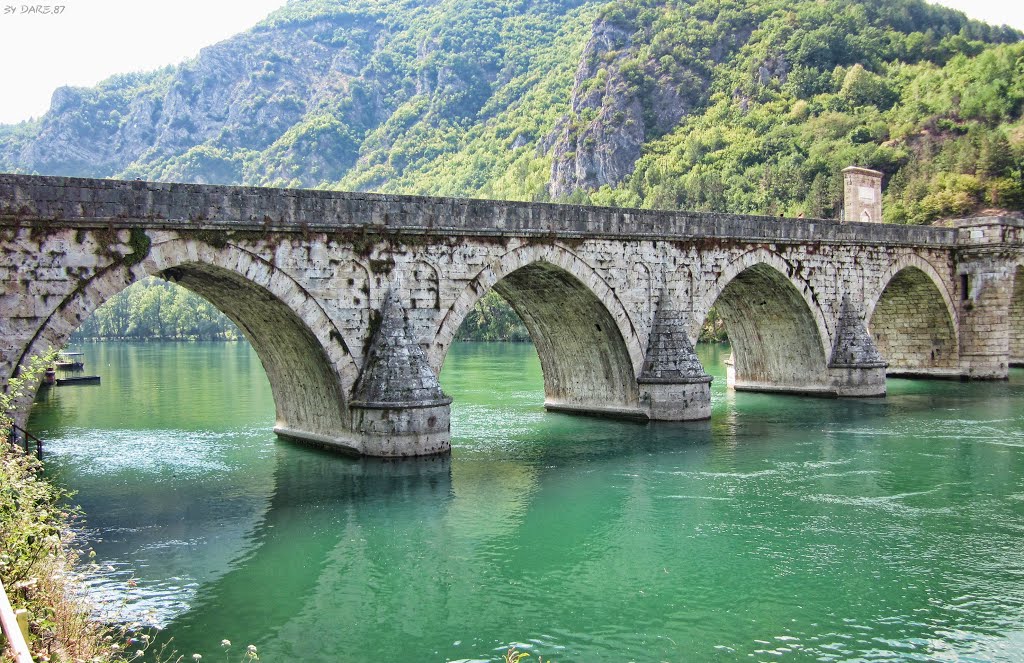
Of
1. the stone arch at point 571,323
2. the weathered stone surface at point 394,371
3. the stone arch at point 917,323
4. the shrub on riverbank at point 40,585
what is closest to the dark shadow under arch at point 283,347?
the weathered stone surface at point 394,371

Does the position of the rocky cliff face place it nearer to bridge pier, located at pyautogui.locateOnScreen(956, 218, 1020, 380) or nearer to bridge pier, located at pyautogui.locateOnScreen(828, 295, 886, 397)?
bridge pier, located at pyautogui.locateOnScreen(956, 218, 1020, 380)

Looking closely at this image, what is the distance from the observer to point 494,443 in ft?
64.1

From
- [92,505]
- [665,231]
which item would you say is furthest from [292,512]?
[665,231]

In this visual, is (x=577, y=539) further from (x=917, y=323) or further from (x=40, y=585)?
(x=917, y=323)

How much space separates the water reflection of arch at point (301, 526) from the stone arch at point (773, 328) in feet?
37.2

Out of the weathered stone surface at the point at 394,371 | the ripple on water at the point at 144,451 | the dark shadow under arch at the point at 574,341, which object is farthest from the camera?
the dark shadow under arch at the point at 574,341

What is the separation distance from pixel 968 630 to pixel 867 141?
6008 centimetres

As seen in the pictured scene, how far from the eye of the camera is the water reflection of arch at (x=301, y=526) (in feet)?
31.8

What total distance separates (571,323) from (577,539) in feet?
31.3

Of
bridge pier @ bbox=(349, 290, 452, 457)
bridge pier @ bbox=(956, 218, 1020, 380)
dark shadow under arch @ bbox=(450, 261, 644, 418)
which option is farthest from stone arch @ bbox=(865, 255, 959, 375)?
bridge pier @ bbox=(349, 290, 452, 457)

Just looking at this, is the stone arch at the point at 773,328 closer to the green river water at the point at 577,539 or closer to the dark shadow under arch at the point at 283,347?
the green river water at the point at 577,539

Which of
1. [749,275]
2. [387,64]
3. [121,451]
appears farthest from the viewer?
[387,64]

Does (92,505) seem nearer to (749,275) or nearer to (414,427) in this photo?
(414,427)

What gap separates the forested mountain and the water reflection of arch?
1554 inches
